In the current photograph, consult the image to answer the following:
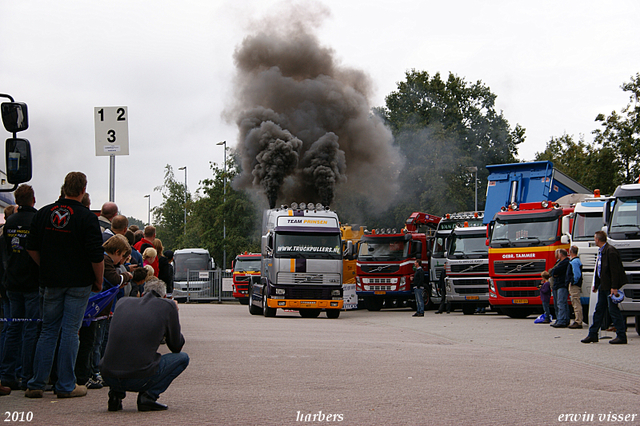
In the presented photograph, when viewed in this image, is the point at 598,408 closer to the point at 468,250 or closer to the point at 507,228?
the point at 507,228

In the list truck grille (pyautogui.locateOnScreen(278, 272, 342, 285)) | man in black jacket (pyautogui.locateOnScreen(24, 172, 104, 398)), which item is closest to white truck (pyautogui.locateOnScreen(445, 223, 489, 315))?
truck grille (pyautogui.locateOnScreen(278, 272, 342, 285))

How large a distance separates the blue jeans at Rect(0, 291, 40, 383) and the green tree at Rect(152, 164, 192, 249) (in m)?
77.1

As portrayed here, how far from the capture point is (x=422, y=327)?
64.0 feet

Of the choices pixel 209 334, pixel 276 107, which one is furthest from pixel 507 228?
pixel 276 107

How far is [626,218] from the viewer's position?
15.3m

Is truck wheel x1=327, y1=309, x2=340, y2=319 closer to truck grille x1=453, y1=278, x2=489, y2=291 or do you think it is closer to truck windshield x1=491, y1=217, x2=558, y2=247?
truck grille x1=453, y1=278, x2=489, y2=291

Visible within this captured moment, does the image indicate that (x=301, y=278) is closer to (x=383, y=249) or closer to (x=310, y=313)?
(x=310, y=313)

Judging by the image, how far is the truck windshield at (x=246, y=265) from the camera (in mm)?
38344

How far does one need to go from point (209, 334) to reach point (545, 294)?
8.92 meters

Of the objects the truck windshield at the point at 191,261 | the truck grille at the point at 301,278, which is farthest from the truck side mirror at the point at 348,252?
the truck windshield at the point at 191,261

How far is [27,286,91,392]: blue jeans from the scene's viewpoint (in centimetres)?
718

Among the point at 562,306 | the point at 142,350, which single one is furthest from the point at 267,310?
the point at 142,350

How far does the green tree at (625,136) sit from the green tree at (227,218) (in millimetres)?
23582

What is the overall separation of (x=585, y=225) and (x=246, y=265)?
863 inches
